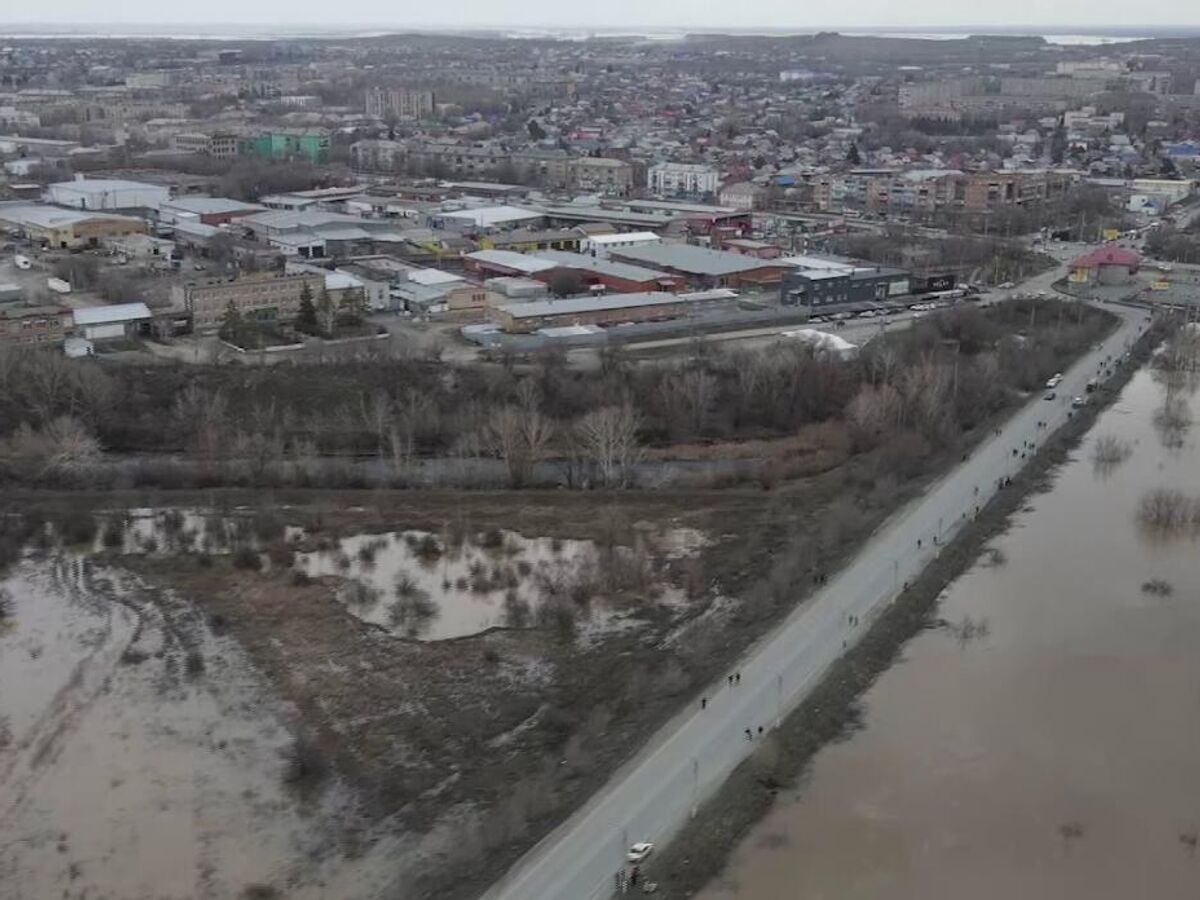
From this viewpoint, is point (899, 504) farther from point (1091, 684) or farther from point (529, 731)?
point (529, 731)

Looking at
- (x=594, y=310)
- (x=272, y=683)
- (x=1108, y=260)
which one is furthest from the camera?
(x=1108, y=260)

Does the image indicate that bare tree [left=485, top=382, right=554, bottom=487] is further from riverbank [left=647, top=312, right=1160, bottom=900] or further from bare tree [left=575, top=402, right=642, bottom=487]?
riverbank [left=647, top=312, right=1160, bottom=900]

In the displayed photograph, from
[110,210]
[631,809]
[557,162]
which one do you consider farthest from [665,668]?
[557,162]

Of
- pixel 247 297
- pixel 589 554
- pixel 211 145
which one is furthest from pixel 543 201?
pixel 589 554

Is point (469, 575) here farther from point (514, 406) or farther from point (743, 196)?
point (743, 196)

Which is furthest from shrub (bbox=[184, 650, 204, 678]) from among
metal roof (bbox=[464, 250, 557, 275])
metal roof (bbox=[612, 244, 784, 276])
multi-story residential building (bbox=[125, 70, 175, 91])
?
multi-story residential building (bbox=[125, 70, 175, 91])

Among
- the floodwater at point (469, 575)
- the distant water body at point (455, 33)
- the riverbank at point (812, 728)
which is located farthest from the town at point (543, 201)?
the distant water body at point (455, 33)
